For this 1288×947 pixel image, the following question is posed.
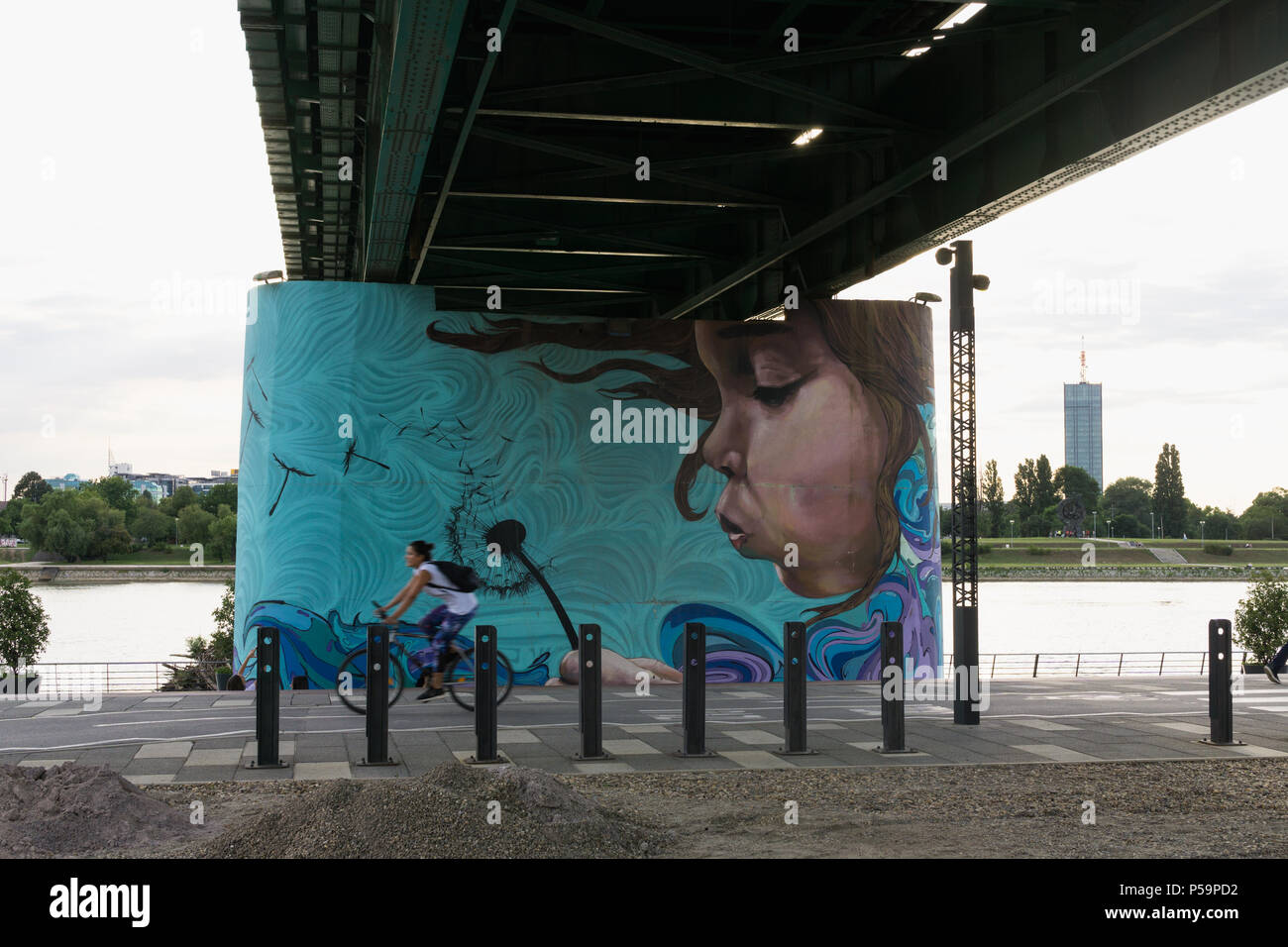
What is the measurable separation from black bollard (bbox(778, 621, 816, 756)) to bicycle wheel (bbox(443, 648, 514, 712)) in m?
3.17

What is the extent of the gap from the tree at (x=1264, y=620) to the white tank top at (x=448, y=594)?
3407 centimetres

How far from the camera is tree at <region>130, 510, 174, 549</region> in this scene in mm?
94625

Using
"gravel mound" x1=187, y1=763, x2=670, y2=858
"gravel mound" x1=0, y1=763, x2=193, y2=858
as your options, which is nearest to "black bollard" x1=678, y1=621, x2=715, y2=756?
"gravel mound" x1=187, y1=763, x2=670, y2=858

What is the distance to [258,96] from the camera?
38.8ft

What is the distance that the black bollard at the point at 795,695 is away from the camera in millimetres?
10742

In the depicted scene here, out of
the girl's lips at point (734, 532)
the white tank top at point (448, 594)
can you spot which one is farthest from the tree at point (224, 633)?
the white tank top at point (448, 594)

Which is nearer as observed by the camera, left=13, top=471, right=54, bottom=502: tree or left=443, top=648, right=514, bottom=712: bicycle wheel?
left=443, top=648, right=514, bottom=712: bicycle wheel

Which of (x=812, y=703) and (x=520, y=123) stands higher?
(x=520, y=123)

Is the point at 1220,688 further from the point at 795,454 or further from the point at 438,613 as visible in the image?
the point at 438,613

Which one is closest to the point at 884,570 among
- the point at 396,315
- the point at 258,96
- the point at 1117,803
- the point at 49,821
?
the point at 396,315

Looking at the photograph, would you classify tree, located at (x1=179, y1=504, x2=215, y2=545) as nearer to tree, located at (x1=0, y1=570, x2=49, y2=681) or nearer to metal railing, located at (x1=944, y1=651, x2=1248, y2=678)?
tree, located at (x1=0, y1=570, x2=49, y2=681)

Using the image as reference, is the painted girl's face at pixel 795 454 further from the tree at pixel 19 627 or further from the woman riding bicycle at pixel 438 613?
the tree at pixel 19 627
